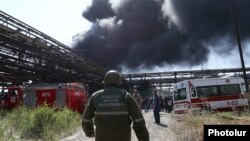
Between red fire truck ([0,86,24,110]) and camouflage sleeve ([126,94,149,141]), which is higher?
red fire truck ([0,86,24,110])

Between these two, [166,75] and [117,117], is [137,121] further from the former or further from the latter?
[166,75]

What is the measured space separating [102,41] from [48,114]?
36.3 m

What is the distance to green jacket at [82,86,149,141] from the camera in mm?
5246

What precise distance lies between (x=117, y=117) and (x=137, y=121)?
0.87 ft

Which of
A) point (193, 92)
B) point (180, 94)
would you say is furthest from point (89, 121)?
point (180, 94)

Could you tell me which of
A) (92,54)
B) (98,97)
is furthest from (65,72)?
(98,97)

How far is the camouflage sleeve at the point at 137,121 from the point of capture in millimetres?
5219

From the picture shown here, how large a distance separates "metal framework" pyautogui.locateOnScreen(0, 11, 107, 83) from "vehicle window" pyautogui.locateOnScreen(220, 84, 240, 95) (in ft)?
42.5

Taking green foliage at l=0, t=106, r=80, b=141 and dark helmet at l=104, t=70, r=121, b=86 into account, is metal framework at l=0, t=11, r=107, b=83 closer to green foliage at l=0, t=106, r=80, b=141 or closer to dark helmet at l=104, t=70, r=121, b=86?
green foliage at l=0, t=106, r=80, b=141

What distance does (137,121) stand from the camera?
5234mm

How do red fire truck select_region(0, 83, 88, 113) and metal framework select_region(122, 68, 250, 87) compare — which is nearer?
red fire truck select_region(0, 83, 88, 113)

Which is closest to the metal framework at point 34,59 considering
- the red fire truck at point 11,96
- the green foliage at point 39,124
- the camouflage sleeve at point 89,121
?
the red fire truck at point 11,96

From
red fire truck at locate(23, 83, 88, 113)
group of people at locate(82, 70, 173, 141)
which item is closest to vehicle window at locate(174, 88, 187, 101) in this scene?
red fire truck at locate(23, 83, 88, 113)

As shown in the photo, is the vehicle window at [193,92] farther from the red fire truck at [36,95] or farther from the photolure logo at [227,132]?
the photolure logo at [227,132]
